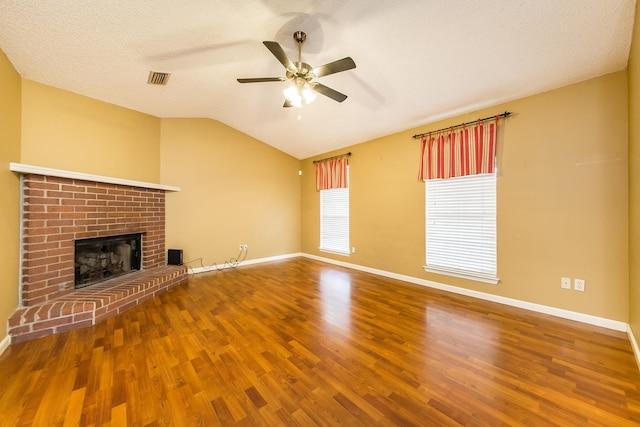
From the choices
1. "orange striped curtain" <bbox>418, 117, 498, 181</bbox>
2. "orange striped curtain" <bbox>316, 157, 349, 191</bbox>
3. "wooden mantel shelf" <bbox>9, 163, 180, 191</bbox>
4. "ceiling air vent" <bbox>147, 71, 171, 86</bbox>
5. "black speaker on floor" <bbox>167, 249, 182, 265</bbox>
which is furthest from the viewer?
"orange striped curtain" <bbox>316, 157, 349, 191</bbox>

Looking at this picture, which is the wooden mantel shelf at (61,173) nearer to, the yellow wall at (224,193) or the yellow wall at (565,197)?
the yellow wall at (224,193)

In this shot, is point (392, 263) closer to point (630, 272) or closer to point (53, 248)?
point (630, 272)

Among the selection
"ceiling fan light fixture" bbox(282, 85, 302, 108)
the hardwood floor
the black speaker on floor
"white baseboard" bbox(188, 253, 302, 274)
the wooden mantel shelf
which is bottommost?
the hardwood floor

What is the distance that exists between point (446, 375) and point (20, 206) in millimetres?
4230

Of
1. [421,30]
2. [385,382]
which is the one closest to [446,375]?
[385,382]

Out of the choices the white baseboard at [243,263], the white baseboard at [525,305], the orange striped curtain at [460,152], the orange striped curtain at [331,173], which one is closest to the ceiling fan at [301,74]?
the orange striped curtain at [460,152]

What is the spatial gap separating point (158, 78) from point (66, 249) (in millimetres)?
2335

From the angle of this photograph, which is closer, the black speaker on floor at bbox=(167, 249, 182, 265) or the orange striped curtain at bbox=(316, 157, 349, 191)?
the black speaker on floor at bbox=(167, 249, 182, 265)

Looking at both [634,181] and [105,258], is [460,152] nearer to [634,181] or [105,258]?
[634,181]

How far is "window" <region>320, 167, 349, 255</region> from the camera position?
5.14m

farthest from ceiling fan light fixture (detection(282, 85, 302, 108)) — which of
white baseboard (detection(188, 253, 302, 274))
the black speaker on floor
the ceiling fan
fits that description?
white baseboard (detection(188, 253, 302, 274))

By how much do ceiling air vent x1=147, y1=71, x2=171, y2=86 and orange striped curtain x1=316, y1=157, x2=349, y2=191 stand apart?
3.20m

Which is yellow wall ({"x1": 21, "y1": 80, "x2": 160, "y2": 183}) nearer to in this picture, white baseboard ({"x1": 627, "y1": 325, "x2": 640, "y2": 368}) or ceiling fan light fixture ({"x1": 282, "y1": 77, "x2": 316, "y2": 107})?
ceiling fan light fixture ({"x1": 282, "y1": 77, "x2": 316, "y2": 107})

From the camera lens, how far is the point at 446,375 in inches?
68.3
